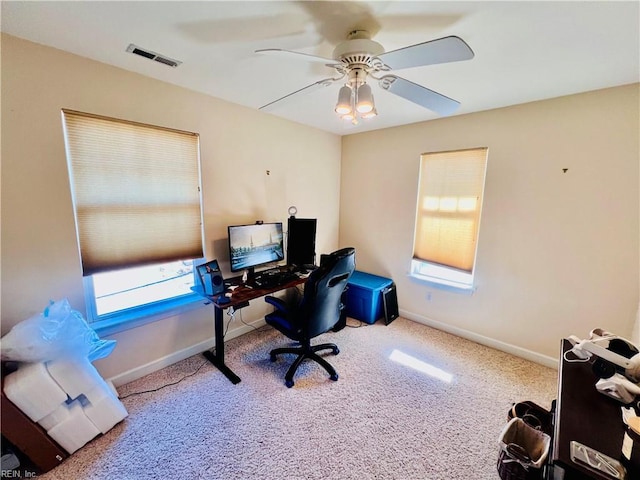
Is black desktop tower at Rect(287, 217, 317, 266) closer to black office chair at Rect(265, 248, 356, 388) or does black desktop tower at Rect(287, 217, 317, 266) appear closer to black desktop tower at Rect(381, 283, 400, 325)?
black office chair at Rect(265, 248, 356, 388)

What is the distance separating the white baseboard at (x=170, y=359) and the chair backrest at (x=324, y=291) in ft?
3.63

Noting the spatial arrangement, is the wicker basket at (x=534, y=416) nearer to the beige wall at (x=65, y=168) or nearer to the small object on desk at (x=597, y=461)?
the small object on desk at (x=597, y=461)

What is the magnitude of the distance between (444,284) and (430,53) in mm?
2481

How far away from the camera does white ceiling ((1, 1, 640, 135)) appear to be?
1.21 metres

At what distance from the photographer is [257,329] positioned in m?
3.02

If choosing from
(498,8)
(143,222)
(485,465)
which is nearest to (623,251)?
(485,465)

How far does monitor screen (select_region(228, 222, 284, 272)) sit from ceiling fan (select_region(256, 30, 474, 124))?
144 cm

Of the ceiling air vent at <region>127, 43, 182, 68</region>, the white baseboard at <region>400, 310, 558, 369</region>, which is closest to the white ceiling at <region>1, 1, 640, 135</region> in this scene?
the ceiling air vent at <region>127, 43, 182, 68</region>

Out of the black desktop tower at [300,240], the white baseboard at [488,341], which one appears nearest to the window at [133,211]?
the black desktop tower at [300,240]

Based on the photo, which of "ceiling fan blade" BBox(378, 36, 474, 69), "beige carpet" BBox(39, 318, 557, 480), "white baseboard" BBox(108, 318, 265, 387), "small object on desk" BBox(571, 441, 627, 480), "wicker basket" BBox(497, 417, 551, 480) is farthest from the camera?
"white baseboard" BBox(108, 318, 265, 387)

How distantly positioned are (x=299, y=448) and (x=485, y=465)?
1.12m

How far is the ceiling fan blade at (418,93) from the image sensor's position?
1.46 metres

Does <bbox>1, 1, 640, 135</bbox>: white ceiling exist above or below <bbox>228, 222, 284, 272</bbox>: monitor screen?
above

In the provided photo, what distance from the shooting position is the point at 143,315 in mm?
2123
